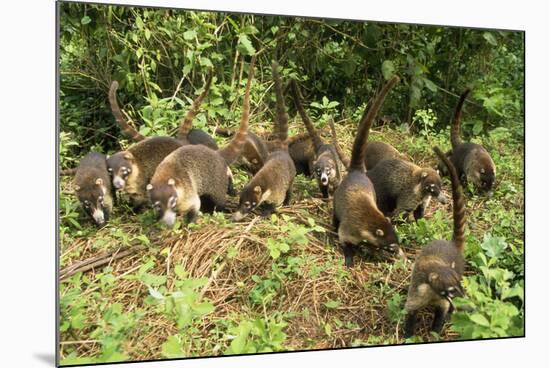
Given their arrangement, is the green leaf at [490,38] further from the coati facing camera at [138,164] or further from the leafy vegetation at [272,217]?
the coati facing camera at [138,164]

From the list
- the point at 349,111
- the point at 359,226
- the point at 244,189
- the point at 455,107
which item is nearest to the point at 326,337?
the point at 359,226

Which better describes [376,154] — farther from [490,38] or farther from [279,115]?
[490,38]

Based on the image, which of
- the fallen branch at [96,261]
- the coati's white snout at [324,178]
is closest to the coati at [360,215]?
the coati's white snout at [324,178]

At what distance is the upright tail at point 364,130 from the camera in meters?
4.93

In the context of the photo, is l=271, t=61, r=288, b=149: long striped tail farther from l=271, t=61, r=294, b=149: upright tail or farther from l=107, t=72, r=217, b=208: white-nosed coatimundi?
l=107, t=72, r=217, b=208: white-nosed coatimundi

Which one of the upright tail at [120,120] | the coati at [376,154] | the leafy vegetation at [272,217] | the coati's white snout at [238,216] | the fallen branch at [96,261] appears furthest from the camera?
the coati at [376,154]

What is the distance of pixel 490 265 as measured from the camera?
521cm

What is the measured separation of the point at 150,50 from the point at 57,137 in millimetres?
812

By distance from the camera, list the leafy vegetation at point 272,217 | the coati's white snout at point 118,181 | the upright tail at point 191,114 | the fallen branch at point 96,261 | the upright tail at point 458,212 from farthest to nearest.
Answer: the upright tail at point 458,212 → the upright tail at point 191,114 → the coati's white snout at point 118,181 → the leafy vegetation at point 272,217 → the fallen branch at point 96,261

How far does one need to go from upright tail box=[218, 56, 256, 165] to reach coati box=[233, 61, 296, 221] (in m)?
0.18

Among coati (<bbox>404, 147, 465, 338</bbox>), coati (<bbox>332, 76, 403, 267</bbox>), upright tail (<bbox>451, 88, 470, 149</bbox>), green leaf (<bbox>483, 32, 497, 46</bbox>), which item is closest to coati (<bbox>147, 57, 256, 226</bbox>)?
coati (<bbox>332, 76, 403, 267</bbox>)

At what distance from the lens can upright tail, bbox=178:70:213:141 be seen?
468 cm

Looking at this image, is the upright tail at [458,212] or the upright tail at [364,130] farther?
the upright tail at [458,212]

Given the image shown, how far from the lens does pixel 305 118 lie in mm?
4953
